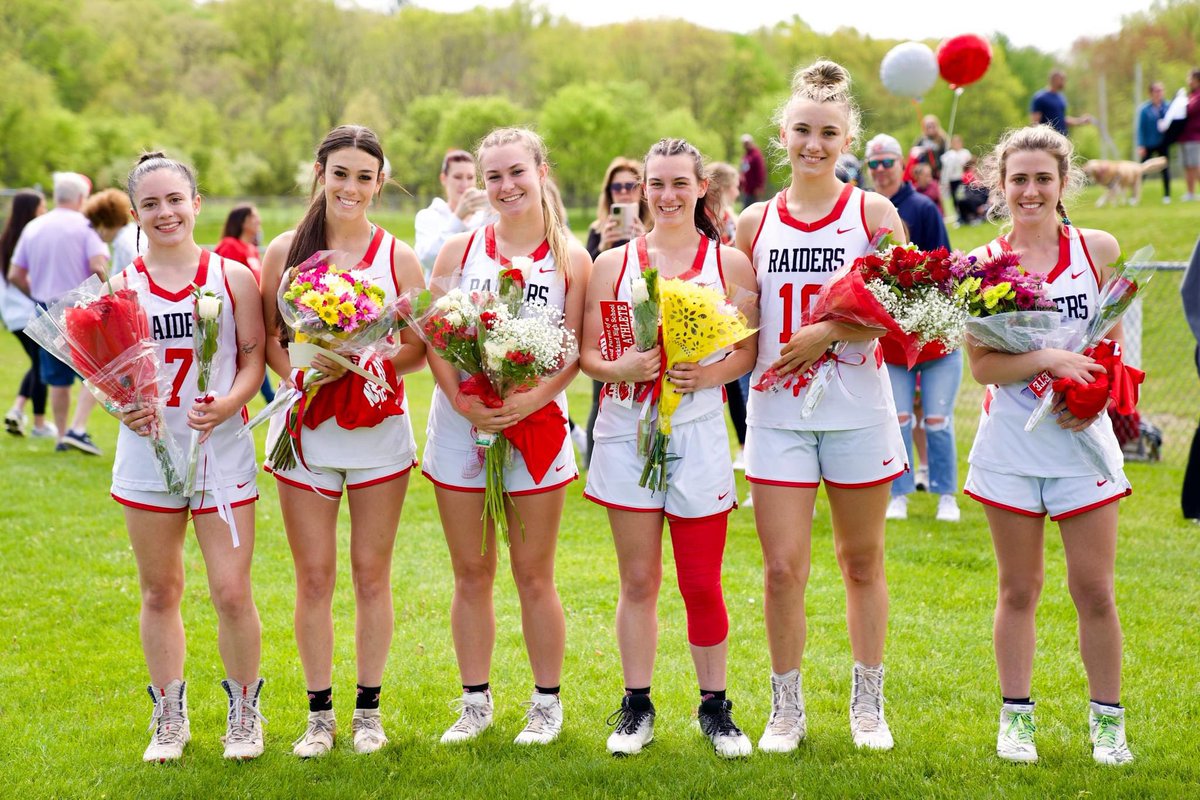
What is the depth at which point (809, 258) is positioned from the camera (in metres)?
3.88

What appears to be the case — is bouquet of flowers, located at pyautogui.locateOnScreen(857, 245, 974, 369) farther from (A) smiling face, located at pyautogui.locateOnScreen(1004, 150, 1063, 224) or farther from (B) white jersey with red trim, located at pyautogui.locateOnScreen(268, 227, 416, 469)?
(B) white jersey with red trim, located at pyautogui.locateOnScreen(268, 227, 416, 469)

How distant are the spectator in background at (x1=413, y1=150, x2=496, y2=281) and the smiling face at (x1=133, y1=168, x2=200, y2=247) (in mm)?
3221

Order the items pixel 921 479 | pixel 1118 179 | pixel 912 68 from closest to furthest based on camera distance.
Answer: pixel 921 479 → pixel 912 68 → pixel 1118 179

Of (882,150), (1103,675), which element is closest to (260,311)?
(1103,675)

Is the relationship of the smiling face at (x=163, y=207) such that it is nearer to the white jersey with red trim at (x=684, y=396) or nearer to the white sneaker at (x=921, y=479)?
the white jersey with red trim at (x=684, y=396)

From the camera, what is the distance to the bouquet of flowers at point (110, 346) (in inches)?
144

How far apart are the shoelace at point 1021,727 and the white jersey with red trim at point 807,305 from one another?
1160 millimetres

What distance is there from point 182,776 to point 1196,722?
372 cm

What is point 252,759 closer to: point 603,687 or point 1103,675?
point 603,687

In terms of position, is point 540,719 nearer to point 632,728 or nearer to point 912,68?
point 632,728

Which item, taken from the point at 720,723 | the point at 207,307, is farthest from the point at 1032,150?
→ the point at 207,307

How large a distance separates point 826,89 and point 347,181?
1.76m

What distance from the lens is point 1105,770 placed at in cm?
369

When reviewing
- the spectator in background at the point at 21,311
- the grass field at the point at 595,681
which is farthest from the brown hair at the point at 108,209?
the grass field at the point at 595,681
